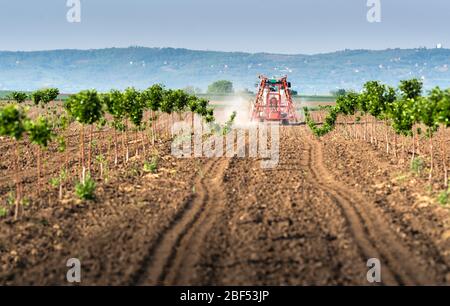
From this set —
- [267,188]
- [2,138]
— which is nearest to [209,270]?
[267,188]

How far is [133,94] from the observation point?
3409 cm

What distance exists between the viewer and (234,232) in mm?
18562

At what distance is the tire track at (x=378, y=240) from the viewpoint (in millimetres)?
14805

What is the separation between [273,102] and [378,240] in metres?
49.8

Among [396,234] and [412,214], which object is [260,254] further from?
[412,214]

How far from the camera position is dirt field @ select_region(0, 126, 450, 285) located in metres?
15.1

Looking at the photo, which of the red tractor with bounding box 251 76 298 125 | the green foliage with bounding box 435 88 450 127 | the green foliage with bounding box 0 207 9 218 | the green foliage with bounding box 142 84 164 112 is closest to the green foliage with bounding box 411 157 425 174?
the green foliage with bounding box 435 88 450 127

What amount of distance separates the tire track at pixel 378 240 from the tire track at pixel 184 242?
432 centimetres

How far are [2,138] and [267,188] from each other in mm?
28048

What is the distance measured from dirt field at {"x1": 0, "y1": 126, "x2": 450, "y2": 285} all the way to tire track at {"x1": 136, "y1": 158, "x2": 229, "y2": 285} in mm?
33

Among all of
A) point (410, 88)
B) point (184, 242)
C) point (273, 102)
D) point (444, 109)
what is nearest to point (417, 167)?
point (444, 109)

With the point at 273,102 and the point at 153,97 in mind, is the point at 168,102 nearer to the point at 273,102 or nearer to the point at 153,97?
the point at 153,97

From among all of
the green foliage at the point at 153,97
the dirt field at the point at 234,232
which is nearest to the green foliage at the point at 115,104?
the dirt field at the point at 234,232

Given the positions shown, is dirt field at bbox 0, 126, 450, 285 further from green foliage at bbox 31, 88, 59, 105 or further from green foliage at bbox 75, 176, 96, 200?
green foliage at bbox 31, 88, 59, 105
